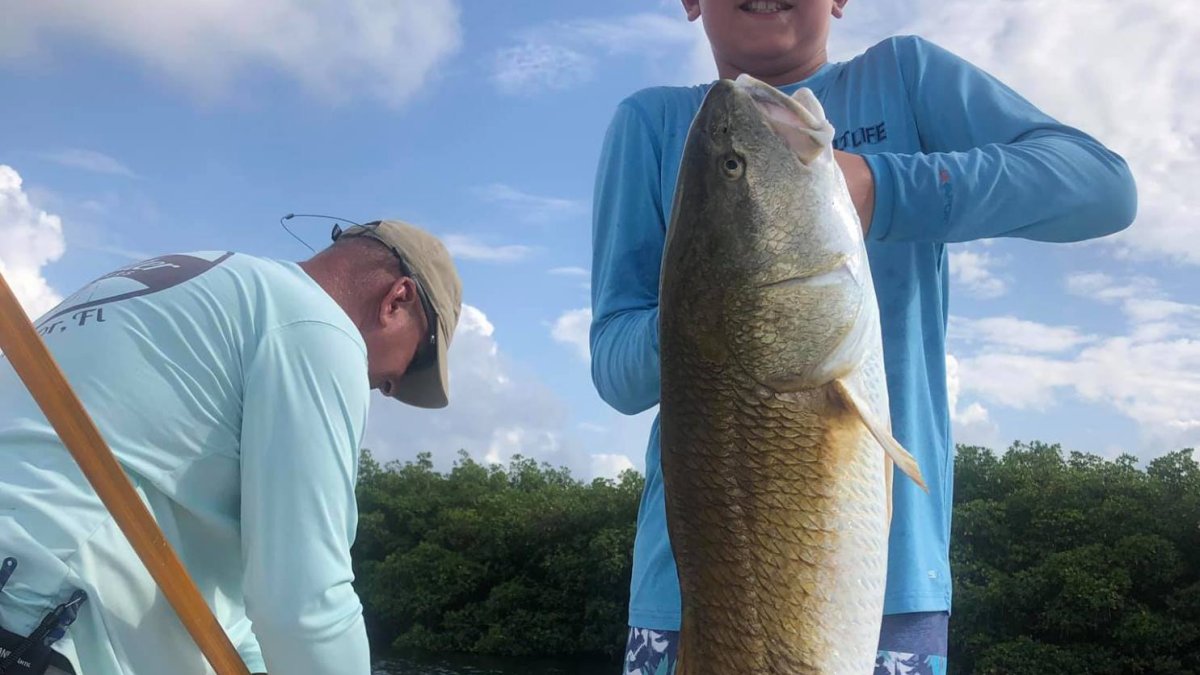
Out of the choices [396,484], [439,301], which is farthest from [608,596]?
[439,301]

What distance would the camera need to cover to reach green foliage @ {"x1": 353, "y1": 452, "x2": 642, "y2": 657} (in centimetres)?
5069

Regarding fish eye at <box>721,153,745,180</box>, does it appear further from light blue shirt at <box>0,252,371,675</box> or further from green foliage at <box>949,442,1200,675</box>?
→ green foliage at <box>949,442,1200,675</box>

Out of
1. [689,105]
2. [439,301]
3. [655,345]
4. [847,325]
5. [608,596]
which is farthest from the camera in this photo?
[608,596]

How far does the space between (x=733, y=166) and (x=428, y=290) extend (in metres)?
1.98

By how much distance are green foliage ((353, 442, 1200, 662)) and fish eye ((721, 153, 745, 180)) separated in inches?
1356

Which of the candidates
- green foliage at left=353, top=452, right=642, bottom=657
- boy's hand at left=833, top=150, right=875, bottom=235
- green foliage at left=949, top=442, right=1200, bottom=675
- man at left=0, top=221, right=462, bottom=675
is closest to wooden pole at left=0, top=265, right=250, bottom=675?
man at left=0, top=221, right=462, bottom=675

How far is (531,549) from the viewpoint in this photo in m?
53.5

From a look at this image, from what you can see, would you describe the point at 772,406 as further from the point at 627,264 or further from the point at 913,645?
the point at 627,264

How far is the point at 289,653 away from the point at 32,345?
0.92 metres

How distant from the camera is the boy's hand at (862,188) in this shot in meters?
1.84

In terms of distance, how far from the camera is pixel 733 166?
6.01ft

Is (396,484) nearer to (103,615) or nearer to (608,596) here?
(608,596)

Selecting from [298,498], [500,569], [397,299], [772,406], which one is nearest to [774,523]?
[772,406]

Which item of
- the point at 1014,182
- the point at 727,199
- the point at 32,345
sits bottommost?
the point at 32,345
